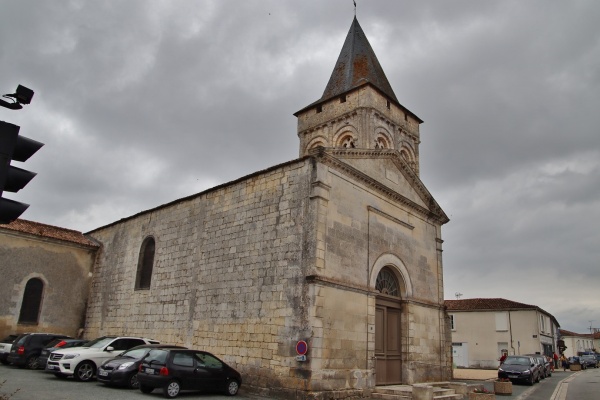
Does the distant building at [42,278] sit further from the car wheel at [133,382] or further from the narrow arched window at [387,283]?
the narrow arched window at [387,283]

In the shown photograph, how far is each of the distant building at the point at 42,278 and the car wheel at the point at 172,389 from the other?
38.5 ft

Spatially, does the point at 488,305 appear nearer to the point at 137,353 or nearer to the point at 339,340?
the point at 339,340

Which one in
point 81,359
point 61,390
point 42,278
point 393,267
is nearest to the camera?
point 61,390

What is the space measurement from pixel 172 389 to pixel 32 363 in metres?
7.44

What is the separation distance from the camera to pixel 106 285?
66.2 feet

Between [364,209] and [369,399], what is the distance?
210 inches

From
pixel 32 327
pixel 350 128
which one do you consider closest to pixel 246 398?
pixel 32 327

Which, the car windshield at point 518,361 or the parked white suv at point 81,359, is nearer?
the parked white suv at point 81,359

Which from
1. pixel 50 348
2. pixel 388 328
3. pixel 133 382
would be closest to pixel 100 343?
pixel 50 348

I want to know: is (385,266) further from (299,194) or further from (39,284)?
(39,284)

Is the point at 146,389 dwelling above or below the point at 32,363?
below

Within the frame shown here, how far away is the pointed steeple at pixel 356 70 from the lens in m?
27.8

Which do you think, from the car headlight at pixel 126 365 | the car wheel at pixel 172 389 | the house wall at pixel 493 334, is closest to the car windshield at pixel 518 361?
the house wall at pixel 493 334

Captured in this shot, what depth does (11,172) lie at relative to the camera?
12.5 feet
